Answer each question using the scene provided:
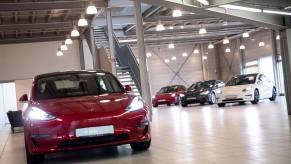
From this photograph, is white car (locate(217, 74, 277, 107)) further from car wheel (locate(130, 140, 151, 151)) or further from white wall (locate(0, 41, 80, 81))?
car wheel (locate(130, 140, 151, 151))

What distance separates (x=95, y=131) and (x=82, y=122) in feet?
0.69

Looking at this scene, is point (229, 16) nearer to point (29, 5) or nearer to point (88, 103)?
point (88, 103)

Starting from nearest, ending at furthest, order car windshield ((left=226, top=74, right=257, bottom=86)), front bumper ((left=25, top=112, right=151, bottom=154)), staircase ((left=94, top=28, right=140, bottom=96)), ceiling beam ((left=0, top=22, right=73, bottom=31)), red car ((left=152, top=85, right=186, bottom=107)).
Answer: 1. front bumper ((left=25, top=112, right=151, bottom=154))
2. car windshield ((left=226, top=74, right=257, bottom=86))
3. ceiling beam ((left=0, top=22, right=73, bottom=31))
4. staircase ((left=94, top=28, right=140, bottom=96))
5. red car ((left=152, top=85, right=186, bottom=107))

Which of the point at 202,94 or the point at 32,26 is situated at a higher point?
the point at 32,26

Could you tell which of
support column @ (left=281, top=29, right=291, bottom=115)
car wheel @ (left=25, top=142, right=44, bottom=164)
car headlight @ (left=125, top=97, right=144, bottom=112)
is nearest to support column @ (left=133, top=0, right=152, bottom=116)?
support column @ (left=281, top=29, right=291, bottom=115)

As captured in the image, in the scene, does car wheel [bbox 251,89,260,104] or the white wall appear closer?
car wheel [bbox 251,89,260,104]

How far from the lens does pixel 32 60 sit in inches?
1118

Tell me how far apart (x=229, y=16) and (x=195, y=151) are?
5746mm

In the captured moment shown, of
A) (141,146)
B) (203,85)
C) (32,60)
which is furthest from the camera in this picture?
(32,60)

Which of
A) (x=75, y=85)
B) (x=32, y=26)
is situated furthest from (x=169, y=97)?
(x=75, y=85)

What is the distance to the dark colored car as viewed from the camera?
23.7 m

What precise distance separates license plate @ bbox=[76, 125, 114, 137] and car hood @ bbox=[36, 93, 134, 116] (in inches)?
8.5

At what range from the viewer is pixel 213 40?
40.3 meters

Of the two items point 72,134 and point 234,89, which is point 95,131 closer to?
point 72,134
